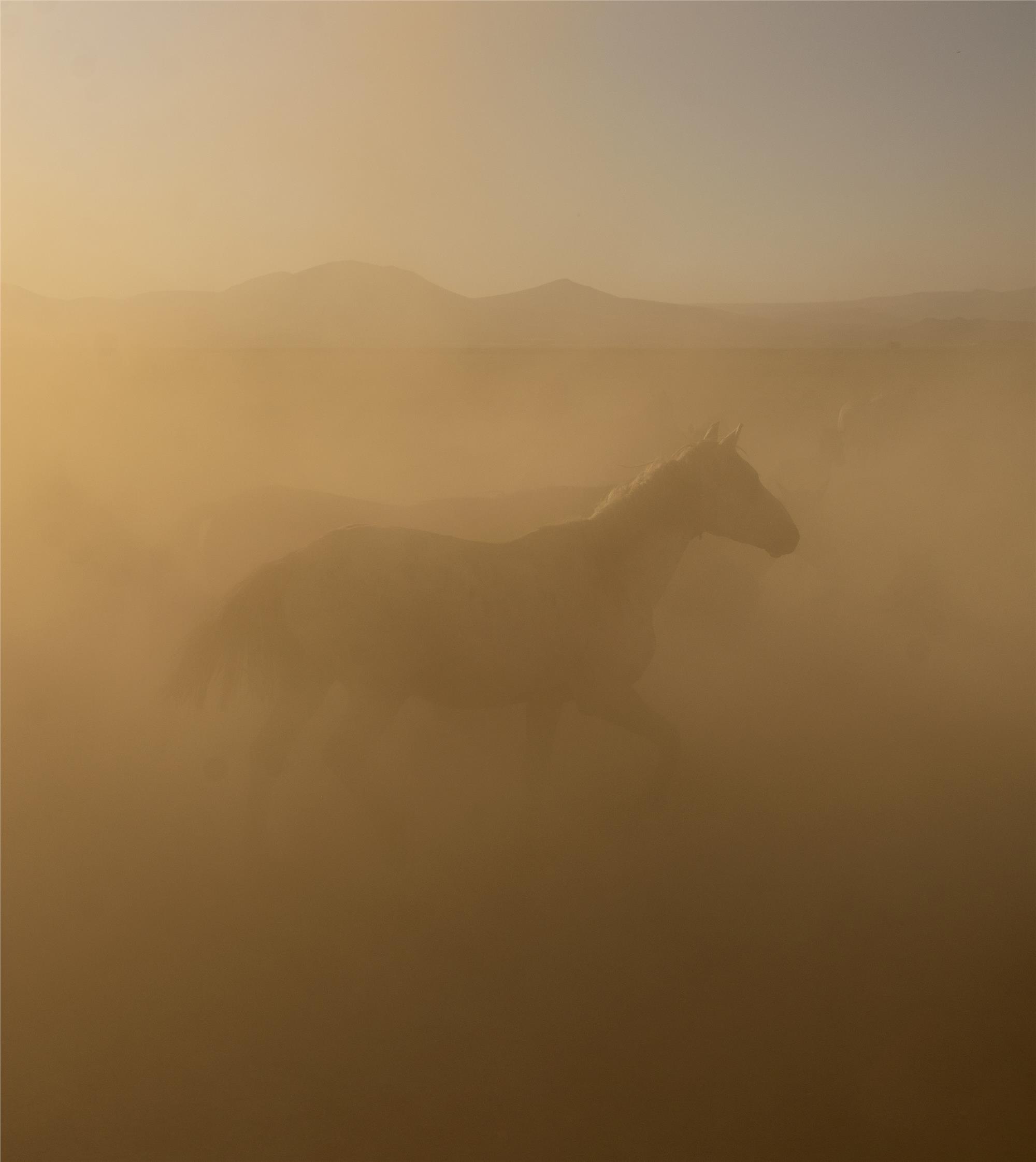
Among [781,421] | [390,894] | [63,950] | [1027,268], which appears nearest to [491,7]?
[781,421]

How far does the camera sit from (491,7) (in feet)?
8.59

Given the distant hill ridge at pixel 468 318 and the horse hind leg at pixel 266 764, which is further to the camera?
the distant hill ridge at pixel 468 318

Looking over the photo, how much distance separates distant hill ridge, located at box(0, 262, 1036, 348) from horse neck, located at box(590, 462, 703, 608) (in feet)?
2.15

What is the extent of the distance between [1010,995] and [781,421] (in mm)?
1787

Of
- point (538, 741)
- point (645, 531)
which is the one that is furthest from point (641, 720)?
point (645, 531)

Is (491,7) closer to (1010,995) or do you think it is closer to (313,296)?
(313,296)

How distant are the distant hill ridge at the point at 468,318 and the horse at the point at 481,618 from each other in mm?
627

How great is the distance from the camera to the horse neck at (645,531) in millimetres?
2375

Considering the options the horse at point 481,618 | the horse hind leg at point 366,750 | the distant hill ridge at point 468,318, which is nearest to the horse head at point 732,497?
the horse at point 481,618

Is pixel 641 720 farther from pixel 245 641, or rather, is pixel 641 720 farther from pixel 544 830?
pixel 245 641

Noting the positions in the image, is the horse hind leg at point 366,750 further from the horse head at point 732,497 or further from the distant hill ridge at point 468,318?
the distant hill ridge at point 468,318

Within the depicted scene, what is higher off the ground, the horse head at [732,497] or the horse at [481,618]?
the horse head at [732,497]

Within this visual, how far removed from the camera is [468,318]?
2764 mm

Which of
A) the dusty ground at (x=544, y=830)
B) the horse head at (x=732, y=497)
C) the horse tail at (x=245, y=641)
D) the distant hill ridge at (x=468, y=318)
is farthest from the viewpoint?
the distant hill ridge at (x=468, y=318)
